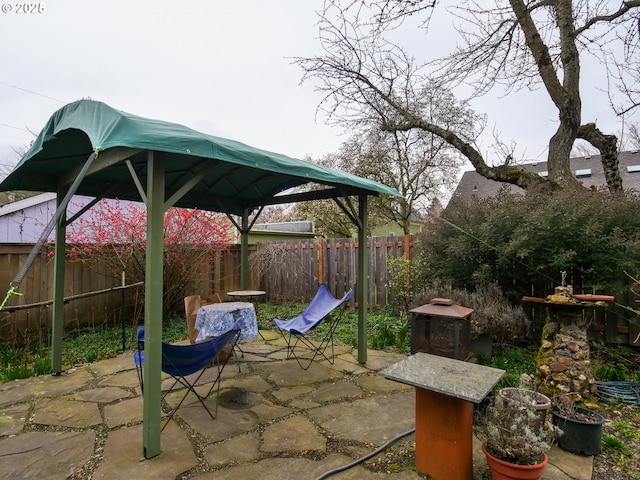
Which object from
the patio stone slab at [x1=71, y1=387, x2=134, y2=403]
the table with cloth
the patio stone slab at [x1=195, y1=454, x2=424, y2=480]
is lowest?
the patio stone slab at [x1=71, y1=387, x2=134, y2=403]

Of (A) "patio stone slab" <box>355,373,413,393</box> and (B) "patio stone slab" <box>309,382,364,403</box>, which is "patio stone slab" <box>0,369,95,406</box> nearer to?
(B) "patio stone slab" <box>309,382,364,403</box>

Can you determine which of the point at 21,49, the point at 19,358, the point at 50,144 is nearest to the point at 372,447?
the point at 50,144

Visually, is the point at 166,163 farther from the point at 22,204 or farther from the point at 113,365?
the point at 22,204

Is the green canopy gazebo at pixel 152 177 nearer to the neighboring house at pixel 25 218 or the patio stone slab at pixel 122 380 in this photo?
the patio stone slab at pixel 122 380

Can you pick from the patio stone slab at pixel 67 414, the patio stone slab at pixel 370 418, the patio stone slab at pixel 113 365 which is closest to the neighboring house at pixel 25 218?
the patio stone slab at pixel 113 365

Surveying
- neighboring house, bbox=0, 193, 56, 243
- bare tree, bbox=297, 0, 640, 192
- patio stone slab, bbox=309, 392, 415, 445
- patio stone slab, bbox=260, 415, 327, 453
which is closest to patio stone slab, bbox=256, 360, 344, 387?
patio stone slab, bbox=309, 392, 415, 445

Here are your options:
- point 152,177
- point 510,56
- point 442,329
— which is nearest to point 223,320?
point 152,177

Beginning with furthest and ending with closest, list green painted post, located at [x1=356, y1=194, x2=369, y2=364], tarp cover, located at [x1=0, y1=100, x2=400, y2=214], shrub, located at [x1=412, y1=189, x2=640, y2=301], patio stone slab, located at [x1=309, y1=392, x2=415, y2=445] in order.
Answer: green painted post, located at [x1=356, y1=194, x2=369, y2=364], shrub, located at [x1=412, y1=189, x2=640, y2=301], patio stone slab, located at [x1=309, y1=392, x2=415, y2=445], tarp cover, located at [x1=0, y1=100, x2=400, y2=214]

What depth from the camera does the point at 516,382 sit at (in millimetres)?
2977

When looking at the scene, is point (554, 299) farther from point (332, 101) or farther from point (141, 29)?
A: point (141, 29)

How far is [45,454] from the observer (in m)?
2.12

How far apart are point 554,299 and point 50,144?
439 centimetres

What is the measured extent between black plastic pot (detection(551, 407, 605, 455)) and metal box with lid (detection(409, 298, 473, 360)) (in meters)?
0.77

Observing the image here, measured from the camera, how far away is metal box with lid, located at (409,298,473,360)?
2.73 meters
